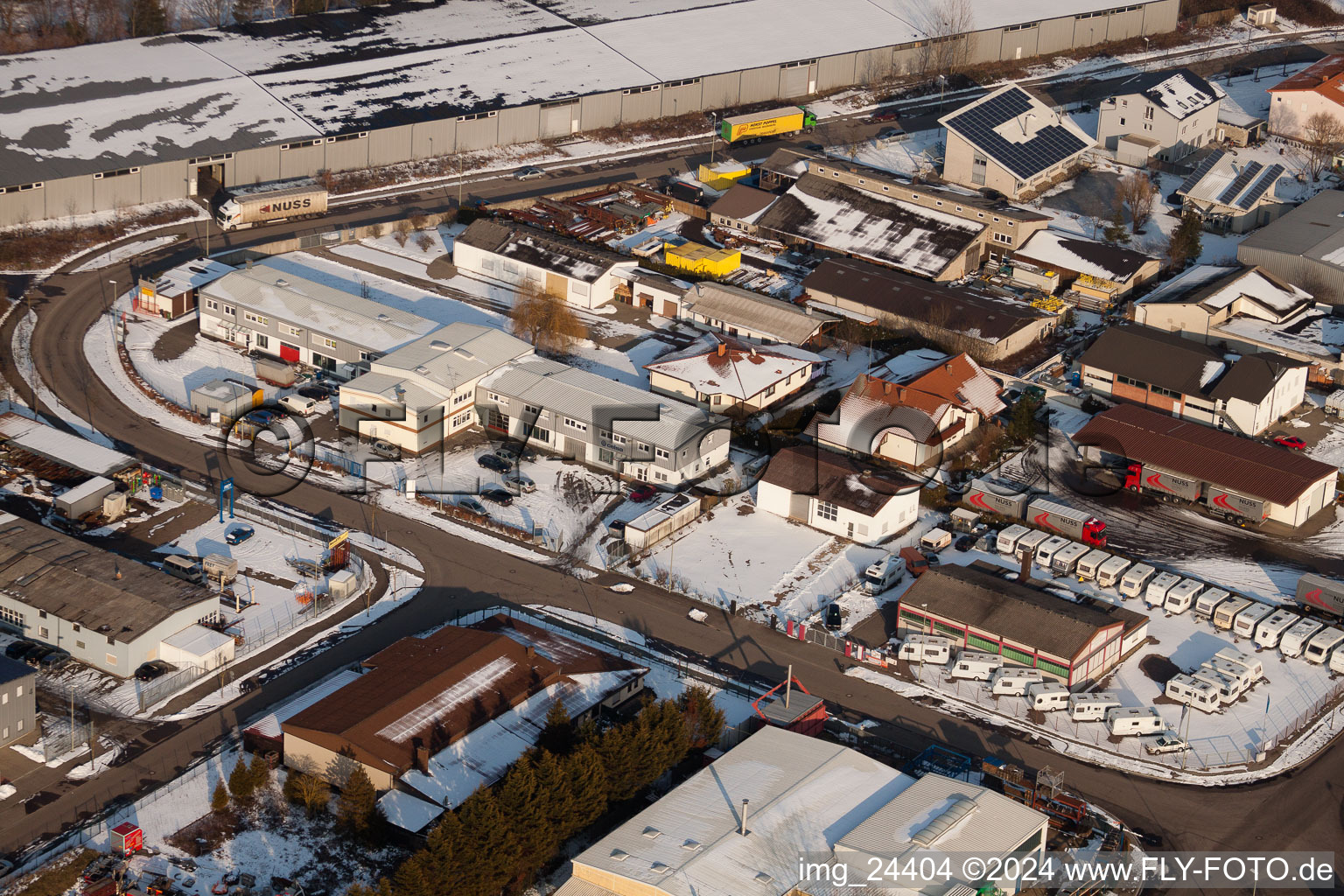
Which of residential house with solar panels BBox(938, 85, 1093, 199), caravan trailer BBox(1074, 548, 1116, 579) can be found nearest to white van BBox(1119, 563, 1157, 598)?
caravan trailer BBox(1074, 548, 1116, 579)

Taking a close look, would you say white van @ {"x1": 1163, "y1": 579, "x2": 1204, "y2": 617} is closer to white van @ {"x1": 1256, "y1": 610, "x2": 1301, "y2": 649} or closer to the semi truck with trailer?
white van @ {"x1": 1256, "y1": 610, "x2": 1301, "y2": 649}

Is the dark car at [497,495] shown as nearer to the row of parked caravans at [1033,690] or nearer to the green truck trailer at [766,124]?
the row of parked caravans at [1033,690]

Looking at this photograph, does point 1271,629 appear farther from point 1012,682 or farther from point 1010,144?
point 1010,144

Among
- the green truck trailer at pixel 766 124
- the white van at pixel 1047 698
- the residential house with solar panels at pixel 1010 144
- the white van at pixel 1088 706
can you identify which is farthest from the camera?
the green truck trailer at pixel 766 124

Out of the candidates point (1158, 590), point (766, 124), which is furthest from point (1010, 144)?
point (1158, 590)

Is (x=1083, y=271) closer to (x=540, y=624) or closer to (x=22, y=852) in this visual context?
(x=540, y=624)

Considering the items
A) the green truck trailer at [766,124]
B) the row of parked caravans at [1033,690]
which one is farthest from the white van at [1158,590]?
the green truck trailer at [766,124]
